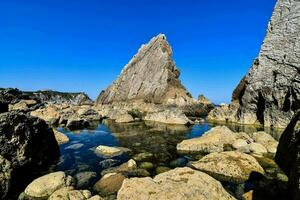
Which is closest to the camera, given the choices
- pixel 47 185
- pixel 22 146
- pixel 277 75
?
pixel 47 185

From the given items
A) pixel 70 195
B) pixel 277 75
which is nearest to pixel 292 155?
pixel 70 195

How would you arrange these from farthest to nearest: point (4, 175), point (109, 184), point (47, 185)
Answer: point (109, 184) → point (4, 175) → point (47, 185)

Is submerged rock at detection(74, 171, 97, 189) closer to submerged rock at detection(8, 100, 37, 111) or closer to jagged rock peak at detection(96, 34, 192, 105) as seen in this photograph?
submerged rock at detection(8, 100, 37, 111)

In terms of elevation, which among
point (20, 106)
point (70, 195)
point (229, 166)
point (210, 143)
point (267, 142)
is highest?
point (20, 106)

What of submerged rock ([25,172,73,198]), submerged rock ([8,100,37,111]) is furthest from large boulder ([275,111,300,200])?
submerged rock ([8,100,37,111])

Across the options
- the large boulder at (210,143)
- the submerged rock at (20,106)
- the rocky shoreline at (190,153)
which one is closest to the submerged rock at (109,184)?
the rocky shoreline at (190,153)

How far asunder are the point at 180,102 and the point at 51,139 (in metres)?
64.8

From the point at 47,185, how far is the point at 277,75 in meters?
49.0

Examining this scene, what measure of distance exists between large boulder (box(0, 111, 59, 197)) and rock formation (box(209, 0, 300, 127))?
43.1 metres

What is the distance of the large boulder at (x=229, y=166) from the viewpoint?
1839 centimetres

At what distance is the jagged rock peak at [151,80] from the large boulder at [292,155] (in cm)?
7403

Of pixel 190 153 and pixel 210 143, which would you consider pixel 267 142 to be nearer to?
pixel 210 143

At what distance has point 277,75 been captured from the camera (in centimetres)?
5147

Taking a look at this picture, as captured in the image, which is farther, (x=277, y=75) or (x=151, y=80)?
(x=151, y=80)
